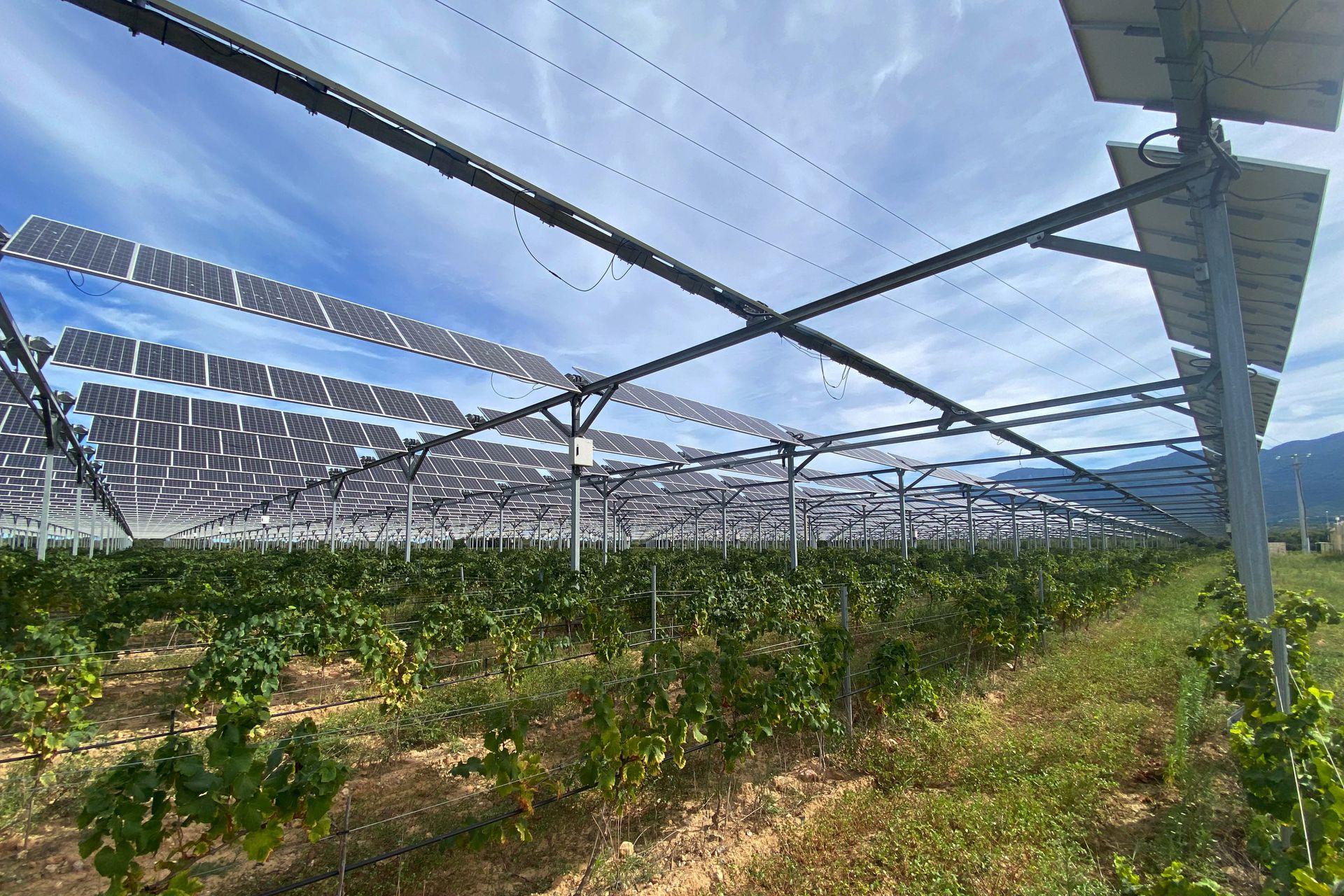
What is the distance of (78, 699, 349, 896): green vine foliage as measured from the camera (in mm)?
2342

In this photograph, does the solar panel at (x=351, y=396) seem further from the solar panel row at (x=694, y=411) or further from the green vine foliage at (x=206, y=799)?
the green vine foliage at (x=206, y=799)

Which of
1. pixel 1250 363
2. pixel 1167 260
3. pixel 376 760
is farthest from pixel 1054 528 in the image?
pixel 376 760

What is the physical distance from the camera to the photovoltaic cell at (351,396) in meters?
12.1

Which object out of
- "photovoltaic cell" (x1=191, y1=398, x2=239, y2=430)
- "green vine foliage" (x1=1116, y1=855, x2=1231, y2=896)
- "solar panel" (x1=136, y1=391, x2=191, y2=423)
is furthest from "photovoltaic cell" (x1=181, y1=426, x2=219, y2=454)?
"green vine foliage" (x1=1116, y1=855, x2=1231, y2=896)

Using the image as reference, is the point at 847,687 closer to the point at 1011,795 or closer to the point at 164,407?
the point at 1011,795

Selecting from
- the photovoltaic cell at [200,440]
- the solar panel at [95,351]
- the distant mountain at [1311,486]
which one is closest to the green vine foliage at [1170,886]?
the solar panel at [95,351]

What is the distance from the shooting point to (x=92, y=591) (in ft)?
25.6

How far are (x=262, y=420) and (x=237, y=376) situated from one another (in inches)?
230

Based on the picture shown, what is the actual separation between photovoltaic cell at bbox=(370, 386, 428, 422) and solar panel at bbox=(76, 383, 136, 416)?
5242mm

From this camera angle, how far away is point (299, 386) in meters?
12.2

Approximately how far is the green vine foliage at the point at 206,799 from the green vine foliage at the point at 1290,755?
153 inches

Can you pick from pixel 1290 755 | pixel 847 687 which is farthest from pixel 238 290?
pixel 1290 755

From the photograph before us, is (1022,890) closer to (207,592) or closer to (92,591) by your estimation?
(207,592)

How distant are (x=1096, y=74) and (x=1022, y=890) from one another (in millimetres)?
5257
